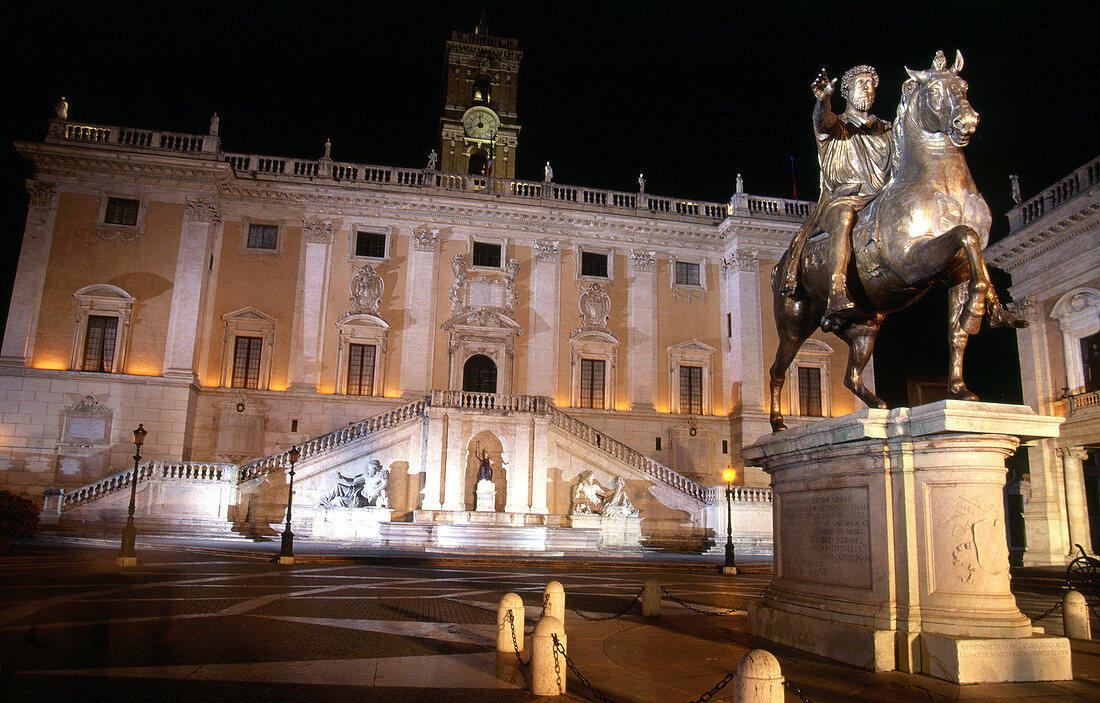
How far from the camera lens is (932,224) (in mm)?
6621

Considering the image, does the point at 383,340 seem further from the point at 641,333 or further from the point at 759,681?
the point at 759,681

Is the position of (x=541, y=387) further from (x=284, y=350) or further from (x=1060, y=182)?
(x=1060, y=182)

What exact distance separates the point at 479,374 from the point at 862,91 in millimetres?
26997

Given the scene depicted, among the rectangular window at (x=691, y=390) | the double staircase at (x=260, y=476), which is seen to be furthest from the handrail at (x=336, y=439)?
the rectangular window at (x=691, y=390)

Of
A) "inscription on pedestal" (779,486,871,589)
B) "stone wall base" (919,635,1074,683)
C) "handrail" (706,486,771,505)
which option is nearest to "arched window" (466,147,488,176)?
"handrail" (706,486,771,505)

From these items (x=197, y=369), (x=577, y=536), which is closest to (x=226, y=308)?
(x=197, y=369)

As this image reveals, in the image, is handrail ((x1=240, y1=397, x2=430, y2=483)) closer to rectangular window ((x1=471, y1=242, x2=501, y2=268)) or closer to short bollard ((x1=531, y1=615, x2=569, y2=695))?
rectangular window ((x1=471, y1=242, x2=501, y2=268))

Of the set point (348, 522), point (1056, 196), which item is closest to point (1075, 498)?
point (1056, 196)

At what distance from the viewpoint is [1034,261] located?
90.4 ft

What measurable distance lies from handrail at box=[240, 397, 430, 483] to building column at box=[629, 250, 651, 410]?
10.2m

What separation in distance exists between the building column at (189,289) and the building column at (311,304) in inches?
152

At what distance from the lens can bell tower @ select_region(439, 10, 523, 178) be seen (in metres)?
42.9

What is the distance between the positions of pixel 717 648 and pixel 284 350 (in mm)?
28310

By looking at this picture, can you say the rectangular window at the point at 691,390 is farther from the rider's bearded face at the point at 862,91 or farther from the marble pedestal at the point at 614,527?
the rider's bearded face at the point at 862,91
